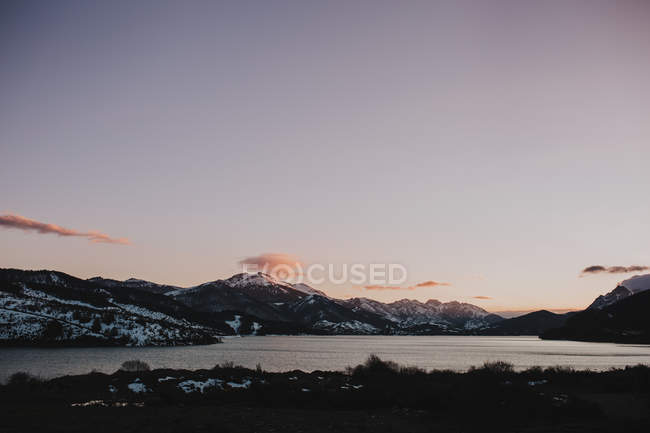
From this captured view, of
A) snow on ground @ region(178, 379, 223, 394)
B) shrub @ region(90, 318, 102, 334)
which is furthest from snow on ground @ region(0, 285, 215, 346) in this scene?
snow on ground @ region(178, 379, 223, 394)

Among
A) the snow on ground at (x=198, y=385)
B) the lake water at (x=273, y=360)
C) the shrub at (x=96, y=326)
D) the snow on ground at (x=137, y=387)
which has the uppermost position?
the snow on ground at (x=198, y=385)

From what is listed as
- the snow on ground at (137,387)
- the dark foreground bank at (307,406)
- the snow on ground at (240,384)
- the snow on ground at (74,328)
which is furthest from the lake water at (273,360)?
the snow on ground at (74,328)

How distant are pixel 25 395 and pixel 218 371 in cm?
1691

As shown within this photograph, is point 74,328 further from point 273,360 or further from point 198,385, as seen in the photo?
point 198,385

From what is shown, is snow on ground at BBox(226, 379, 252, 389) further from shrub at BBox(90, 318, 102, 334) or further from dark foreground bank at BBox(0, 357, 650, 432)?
shrub at BBox(90, 318, 102, 334)

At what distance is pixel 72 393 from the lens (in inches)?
1331

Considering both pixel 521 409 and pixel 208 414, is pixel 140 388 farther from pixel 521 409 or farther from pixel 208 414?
pixel 521 409

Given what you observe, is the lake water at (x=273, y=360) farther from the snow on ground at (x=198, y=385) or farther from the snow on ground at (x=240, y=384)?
the snow on ground at (x=240, y=384)

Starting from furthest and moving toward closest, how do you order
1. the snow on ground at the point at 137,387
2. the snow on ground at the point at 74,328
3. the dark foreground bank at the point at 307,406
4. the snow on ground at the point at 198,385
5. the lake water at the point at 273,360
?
the snow on ground at the point at 74,328
the lake water at the point at 273,360
the snow on ground at the point at 137,387
the snow on ground at the point at 198,385
the dark foreground bank at the point at 307,406

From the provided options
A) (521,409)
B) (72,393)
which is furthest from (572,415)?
(72,393)

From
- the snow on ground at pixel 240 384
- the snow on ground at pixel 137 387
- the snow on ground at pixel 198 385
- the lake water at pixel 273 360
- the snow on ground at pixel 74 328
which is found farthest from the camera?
the snow on ground at pixel 74 328

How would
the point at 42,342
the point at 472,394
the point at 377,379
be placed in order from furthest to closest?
the point at 42,342, the point at 377,379, the point at 472,394

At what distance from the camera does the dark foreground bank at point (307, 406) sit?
2262cm

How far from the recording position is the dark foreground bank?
22.6 metres
